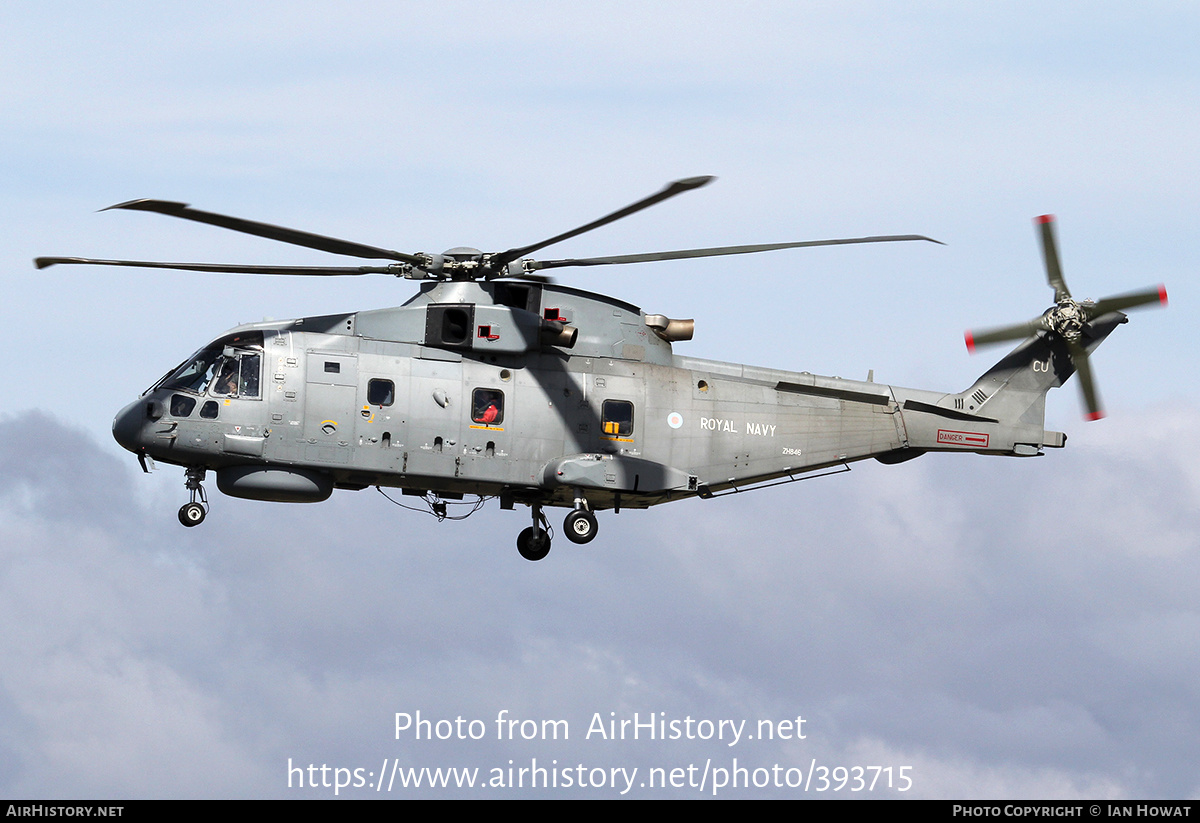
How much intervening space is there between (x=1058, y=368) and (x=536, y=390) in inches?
533

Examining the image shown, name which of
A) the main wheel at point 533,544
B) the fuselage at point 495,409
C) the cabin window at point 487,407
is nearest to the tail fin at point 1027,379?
the fuselage at point 495,409

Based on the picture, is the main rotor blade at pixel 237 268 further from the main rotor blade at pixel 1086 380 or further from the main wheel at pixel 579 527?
the main rotor blade at pixel 1086 380

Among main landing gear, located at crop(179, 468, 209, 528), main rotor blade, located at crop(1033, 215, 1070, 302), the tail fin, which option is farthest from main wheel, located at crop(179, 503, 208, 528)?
main rotor blade, located at crop(1033, 215, 1070, 302)

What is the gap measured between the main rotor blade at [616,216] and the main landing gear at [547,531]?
5351mm

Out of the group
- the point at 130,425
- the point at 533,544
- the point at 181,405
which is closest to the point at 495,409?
the point at 533,544

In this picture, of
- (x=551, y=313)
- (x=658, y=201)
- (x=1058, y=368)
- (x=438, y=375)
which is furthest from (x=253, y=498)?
(x=1058, y=368)

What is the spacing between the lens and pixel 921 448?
36031 millimetres

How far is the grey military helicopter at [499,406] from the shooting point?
3114cm

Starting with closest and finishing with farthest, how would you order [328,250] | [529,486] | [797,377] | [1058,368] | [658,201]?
[658,201] → [328,250] → [529,486] → [797,377] → [1058,368]

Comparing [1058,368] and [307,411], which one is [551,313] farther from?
[1058,368]

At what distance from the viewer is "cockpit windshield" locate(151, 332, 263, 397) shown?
103 feet

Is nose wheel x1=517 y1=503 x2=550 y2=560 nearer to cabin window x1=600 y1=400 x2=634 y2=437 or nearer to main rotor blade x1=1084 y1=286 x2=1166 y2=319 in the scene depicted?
cabin window x1=600 y1=400 x2=634 y2=437

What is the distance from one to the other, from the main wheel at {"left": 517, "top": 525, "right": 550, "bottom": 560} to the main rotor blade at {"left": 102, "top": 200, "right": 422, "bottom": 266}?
21.6 feet

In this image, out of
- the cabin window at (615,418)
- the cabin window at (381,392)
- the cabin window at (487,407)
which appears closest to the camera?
the cabin window at (381,392)
